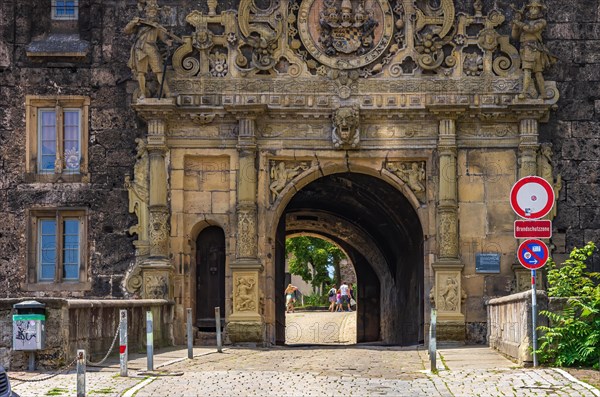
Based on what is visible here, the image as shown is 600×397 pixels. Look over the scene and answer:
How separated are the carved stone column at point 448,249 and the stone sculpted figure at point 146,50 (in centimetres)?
550

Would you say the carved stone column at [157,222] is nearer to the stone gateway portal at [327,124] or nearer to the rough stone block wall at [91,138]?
the stone gateway portal at [327,124]

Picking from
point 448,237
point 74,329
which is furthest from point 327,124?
point 74,329

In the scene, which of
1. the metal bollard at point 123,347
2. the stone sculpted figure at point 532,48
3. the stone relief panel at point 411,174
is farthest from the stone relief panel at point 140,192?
the metal bollard at point 123,347

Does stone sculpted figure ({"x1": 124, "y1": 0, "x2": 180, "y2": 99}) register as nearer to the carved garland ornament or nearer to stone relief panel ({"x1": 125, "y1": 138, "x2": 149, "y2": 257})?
stone relief panel ({"x1": 125, "y1": 138, "x2": 149, "y2": 257})

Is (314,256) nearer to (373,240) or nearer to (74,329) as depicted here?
(373,240)

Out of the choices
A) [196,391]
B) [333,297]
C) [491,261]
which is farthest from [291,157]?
[333,297]

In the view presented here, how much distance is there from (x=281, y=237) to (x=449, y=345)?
479 cm

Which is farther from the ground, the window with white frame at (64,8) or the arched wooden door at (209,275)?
the window with white frame at (64,8)

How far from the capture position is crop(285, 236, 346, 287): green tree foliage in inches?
2436

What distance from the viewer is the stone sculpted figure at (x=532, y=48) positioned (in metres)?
24.5

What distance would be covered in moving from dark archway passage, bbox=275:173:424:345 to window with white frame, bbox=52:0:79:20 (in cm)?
606

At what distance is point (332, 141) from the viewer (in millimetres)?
24984

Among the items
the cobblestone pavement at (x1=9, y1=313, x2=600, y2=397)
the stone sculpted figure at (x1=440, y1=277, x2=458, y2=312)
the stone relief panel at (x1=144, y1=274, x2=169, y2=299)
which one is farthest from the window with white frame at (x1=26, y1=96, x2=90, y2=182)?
the stone sculpted figure at (x1=440, y1=277, x2=458, y2=312)

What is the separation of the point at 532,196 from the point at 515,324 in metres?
2.14
